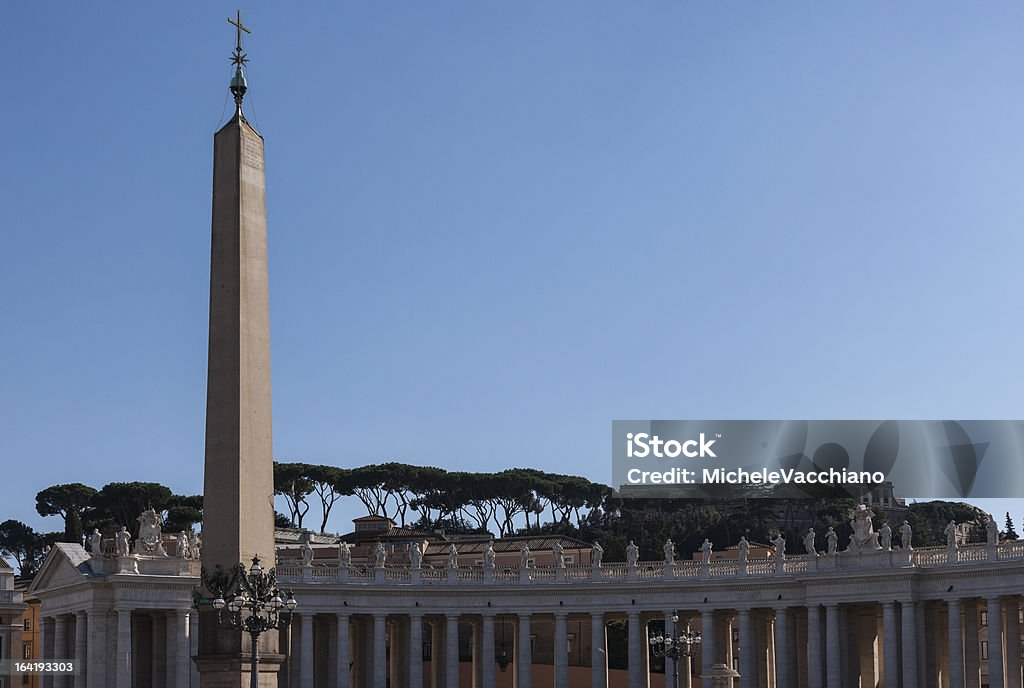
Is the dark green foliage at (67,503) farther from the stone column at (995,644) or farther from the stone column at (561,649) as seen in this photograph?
the stone column at (995,644)

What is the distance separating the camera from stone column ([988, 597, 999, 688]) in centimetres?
6656

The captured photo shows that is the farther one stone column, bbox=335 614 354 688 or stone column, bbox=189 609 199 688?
stone column, bbox=335 614 354 688

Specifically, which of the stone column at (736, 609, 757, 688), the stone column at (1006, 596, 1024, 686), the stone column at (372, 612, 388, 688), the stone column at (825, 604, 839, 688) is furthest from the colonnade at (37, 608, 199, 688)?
the stone column at (1006, 596, 1024, 686)

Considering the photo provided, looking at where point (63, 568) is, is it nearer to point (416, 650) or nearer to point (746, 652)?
point (416, 650)

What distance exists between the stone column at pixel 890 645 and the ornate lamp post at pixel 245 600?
44.6m

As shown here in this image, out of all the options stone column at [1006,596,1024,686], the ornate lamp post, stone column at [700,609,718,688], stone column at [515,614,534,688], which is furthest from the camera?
stone column at [515,614,534,688]

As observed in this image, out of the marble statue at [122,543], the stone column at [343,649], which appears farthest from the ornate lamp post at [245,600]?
the stone column at [343,649]

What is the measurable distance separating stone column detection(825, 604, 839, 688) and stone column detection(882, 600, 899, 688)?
2.00m

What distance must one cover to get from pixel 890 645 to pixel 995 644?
15.0 feet

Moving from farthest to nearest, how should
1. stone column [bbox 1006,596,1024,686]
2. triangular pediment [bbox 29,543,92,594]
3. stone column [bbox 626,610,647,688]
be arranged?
stone column [bbox 626,610,647,688]
triangular pediment [bbox 29,543,92,594]
stone column [bbox 1006,596,1024,686]

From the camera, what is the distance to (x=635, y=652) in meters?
75.6

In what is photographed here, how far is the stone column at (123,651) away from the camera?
69750 mm

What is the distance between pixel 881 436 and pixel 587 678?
21.9m

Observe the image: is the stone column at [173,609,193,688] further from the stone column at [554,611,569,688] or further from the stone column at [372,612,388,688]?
the stone column at [554,611,569,688]
